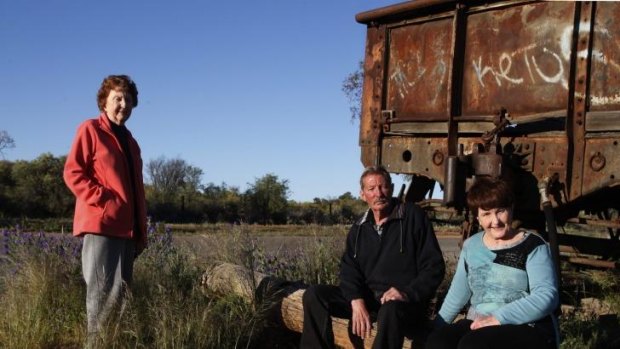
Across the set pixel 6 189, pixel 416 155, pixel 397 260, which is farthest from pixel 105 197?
pixel 6 189

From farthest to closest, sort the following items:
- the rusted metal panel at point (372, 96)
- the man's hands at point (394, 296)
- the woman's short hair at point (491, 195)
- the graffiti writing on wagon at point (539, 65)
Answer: the rusted metal panel at point (372, 96), the graffiti writing on wagon at point (539, 65), the man's hands at point (394, 296), the woman's short hair at point (491, 195)

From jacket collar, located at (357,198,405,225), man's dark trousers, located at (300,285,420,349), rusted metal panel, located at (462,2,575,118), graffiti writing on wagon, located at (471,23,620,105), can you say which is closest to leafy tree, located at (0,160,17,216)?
rusted metal panel, located at (462,2,575,118)

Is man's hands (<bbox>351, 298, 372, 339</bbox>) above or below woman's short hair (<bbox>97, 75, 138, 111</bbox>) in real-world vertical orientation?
below

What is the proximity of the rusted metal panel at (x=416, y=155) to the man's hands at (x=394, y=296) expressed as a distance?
2.45 metres

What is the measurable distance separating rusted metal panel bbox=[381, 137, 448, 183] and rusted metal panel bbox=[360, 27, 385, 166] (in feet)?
0.48

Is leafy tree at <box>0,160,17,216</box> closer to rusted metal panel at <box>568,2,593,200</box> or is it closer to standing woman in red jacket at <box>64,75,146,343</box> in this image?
standing woman in red jacket at <box>64,75,146,343</box>

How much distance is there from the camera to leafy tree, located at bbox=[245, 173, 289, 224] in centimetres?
2636

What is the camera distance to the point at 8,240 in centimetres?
661

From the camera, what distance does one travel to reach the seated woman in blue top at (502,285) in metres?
3.21

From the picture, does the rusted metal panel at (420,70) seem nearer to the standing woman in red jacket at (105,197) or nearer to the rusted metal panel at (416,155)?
the rusted metal panel at (416,155)

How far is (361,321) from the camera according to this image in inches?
157

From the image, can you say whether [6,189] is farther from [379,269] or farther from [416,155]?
[379,269]

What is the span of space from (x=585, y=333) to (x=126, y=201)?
3.48 metres

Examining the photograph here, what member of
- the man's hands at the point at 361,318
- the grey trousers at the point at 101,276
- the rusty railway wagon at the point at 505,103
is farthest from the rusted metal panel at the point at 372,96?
the grey trousers at the point at 101,276
